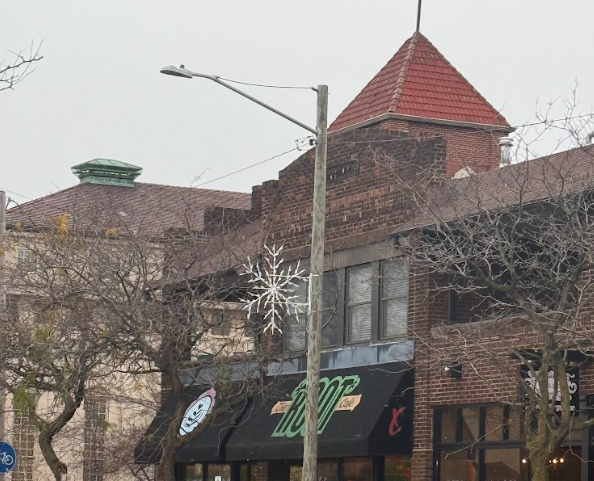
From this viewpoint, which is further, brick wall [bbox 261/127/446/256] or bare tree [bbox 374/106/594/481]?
brick wall [bbox 261/127/446/256]

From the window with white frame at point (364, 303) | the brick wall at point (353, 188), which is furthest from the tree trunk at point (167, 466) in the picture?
the brick wall at point (353, 188)

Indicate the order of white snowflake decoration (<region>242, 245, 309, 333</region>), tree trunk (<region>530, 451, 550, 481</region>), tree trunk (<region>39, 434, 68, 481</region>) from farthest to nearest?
1. tree trunk (<region>39, 434, 68, 481</region>)
2. white snowflake decoration (<region>242, 245, 309, 333</region>)
3. tree trunk (<region>530, 451, 550, 481</region>)

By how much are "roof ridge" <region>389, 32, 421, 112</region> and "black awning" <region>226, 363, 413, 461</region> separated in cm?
774

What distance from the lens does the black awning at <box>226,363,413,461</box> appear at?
26.7 metres

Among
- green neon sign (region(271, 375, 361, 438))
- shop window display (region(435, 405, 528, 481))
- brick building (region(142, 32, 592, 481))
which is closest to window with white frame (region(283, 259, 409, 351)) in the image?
brick building (region(142, 32, 592, 481))

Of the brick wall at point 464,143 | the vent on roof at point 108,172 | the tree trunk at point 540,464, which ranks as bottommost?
Result: the tree trunk at point 540,464

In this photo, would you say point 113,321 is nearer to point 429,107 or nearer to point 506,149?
point 506,149

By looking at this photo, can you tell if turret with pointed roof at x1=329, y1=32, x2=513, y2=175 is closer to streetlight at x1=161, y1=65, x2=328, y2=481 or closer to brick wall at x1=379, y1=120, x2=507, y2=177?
brick wall at x1=379, y1=120, x2=507, y2=177

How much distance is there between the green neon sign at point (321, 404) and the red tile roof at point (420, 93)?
26.7ft

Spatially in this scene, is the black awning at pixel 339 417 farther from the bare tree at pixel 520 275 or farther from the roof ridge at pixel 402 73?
the roof ridge at pixel 402 73

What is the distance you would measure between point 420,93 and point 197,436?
10.3m

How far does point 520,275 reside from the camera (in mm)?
24984

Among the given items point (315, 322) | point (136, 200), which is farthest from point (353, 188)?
point (136, 200)

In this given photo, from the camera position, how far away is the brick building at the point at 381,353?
25.4m
